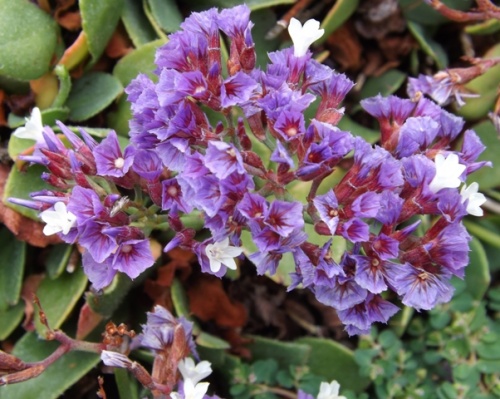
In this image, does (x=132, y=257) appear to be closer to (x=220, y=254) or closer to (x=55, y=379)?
(x=220, y=254)

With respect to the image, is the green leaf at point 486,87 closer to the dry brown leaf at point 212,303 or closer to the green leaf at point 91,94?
the dry brown leaf at point 212,303

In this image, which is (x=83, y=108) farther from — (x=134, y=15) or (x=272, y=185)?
(x=272, y=185)

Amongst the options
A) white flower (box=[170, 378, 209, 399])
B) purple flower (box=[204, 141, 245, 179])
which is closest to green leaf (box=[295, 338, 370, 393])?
white flower (box=[170, 378, 209, 399])

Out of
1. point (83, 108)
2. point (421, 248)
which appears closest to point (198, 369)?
point (421, 248)

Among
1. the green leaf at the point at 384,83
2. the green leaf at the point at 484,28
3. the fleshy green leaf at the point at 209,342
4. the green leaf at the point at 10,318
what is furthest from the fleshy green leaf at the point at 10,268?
the green leaf at the point at 484,28

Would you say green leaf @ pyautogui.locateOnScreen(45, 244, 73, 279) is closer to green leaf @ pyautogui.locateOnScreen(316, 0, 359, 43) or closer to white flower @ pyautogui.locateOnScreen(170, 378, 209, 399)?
white flower @ pyautogui.locateOnScreen(170, 378, 209, 399)

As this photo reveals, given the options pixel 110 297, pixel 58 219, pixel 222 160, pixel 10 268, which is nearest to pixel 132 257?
pixel 58 219
